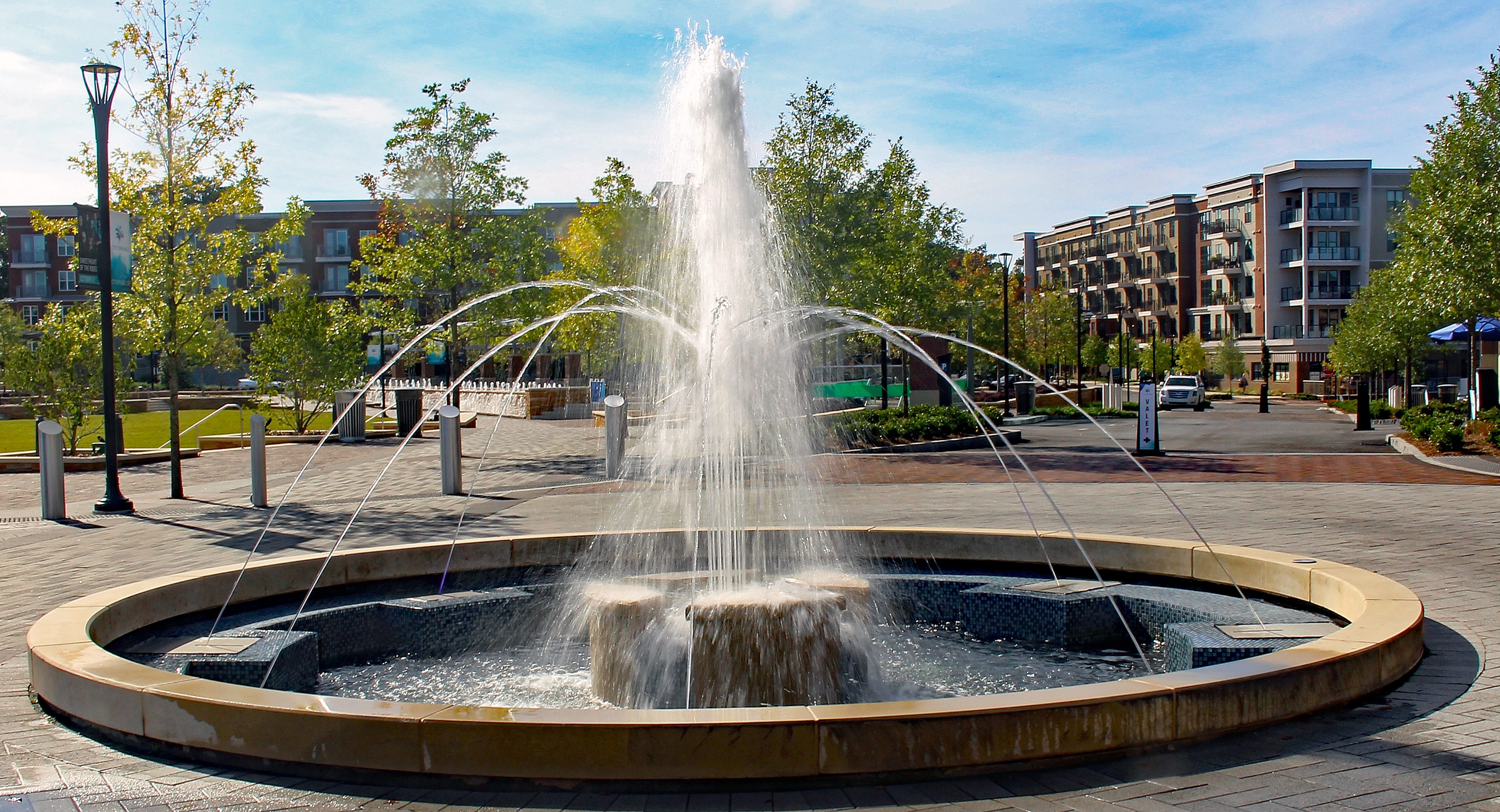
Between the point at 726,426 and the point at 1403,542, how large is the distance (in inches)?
289

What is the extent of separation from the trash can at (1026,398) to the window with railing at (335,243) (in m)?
59.0

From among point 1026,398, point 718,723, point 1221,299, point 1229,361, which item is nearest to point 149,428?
point 1026,398

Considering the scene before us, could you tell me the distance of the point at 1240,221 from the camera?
293ft

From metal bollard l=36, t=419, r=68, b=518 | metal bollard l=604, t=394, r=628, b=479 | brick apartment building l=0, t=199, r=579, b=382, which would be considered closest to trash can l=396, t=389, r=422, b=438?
metal bollard l=604, t=394, r=628, b=479

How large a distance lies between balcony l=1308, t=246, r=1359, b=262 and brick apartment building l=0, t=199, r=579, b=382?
2280 inches

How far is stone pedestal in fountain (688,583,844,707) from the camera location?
242 inches

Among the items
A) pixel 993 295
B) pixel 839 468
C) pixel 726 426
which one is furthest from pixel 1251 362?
pixel 726 426

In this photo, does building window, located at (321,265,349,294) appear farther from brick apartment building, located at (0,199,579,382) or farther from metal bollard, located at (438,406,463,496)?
metal bollard, located at (438,406,463,496)

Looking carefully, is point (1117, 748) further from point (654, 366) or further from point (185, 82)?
point (654, 366)

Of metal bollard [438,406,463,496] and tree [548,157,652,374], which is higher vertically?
tree [548,157,652,374]

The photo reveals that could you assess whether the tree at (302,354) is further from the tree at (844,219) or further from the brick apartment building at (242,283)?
the brick apartment building at (242,283)

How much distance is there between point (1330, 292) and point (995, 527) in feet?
273

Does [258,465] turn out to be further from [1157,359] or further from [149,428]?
[1157,359]

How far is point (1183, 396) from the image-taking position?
5359 cm
